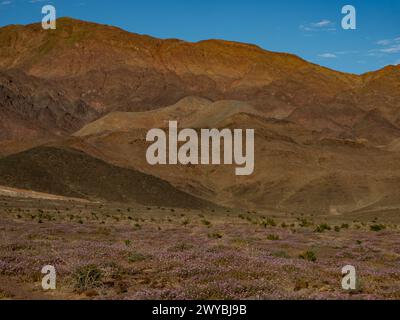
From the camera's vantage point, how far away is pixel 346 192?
294 feet

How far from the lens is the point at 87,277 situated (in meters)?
14.7

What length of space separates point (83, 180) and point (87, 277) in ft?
226

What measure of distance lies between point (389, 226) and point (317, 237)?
16488 millimetres

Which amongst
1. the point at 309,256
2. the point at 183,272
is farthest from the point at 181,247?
the point at 183,272

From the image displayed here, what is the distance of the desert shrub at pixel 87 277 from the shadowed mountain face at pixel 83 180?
62029 millimetres

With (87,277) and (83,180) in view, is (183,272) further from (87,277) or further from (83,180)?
(83,180)

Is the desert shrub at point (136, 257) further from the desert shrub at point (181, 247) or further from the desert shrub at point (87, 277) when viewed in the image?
the desert shrub at point (87, 277)

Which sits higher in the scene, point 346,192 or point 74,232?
point 346,192

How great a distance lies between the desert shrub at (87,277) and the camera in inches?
564

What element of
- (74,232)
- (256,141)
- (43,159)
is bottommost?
(74,232)

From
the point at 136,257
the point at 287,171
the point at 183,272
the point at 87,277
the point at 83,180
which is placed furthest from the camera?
the point at 287,171

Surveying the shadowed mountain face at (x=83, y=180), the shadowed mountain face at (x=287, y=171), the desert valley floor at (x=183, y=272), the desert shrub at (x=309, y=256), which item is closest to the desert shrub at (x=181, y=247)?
the desert valley floor at (x=183, y=272)
